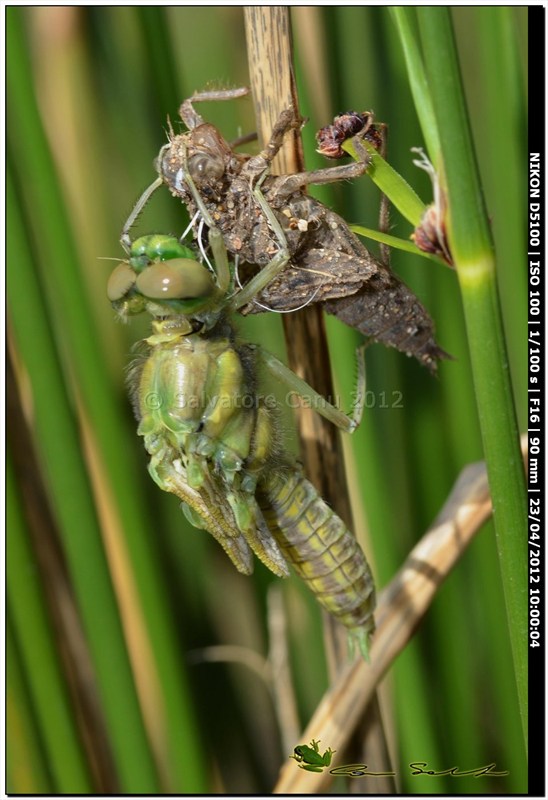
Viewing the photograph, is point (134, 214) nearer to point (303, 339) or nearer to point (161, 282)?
point (161, 282)

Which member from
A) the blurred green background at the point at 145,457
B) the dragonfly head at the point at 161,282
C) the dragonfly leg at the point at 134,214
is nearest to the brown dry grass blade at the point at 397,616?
the blurred green background at the point at 145,457

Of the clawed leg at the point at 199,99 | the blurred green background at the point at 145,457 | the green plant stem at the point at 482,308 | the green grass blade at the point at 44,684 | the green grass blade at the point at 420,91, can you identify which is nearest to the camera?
the green plant stem at the point at 482,308

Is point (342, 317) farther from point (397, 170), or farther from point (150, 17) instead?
→ point (150, 17)

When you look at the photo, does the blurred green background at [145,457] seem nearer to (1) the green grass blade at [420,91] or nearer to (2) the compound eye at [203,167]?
(2) the compound eye at [203,167]

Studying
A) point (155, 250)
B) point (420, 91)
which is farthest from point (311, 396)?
point (420, 91)
